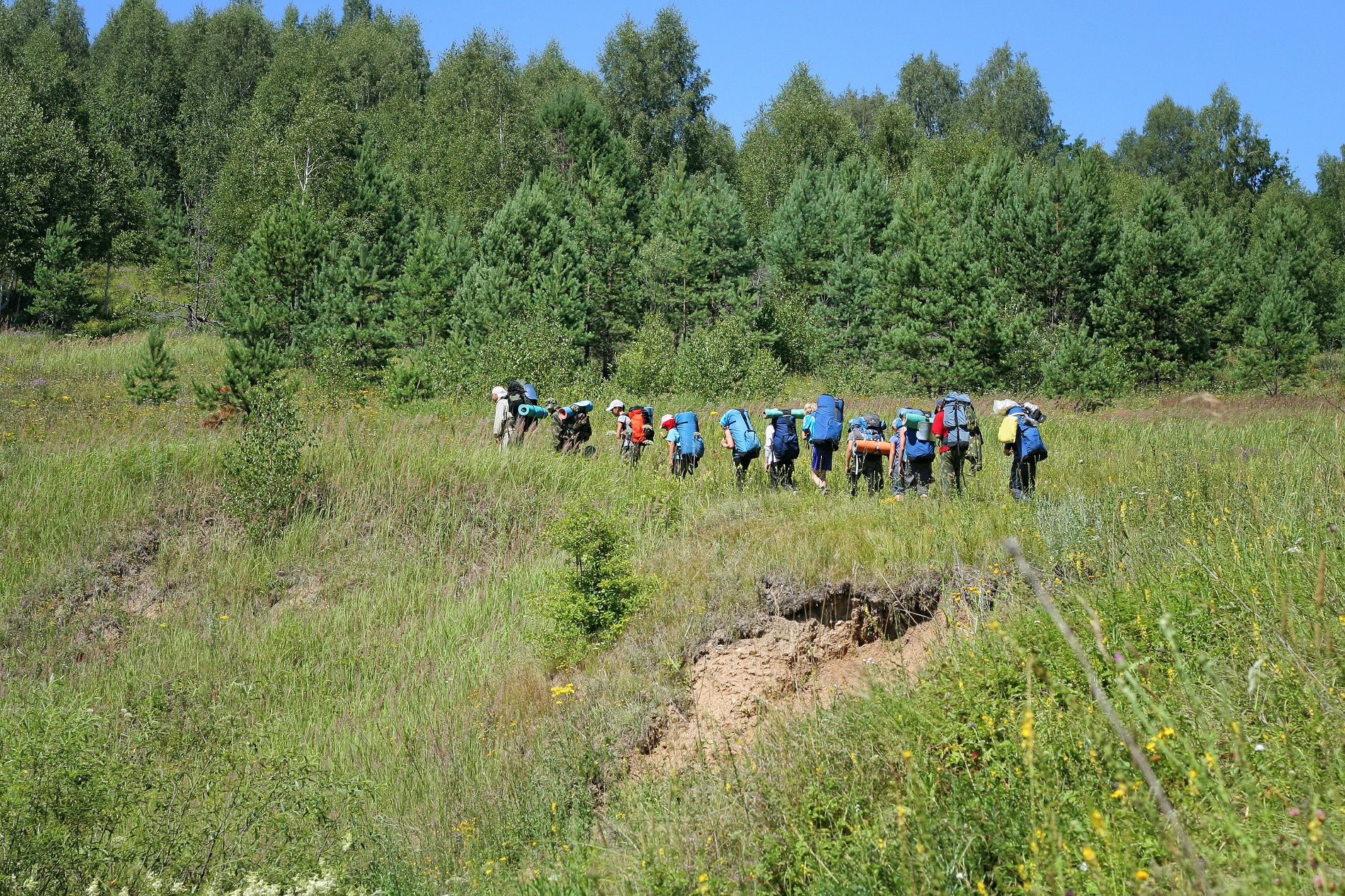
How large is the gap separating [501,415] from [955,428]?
23.2 feet

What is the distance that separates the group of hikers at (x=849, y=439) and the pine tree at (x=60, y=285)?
32900mm

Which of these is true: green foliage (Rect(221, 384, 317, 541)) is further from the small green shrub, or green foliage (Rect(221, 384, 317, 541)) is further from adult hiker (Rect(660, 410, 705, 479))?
the small green shrub

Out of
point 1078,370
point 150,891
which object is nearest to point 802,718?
point 150,891

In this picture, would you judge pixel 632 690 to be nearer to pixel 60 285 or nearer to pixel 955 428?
pixel 955 428

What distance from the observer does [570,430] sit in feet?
46.5

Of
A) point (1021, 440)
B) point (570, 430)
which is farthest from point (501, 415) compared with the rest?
point (1021, 440)

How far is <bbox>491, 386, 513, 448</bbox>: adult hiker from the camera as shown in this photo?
14.1 m

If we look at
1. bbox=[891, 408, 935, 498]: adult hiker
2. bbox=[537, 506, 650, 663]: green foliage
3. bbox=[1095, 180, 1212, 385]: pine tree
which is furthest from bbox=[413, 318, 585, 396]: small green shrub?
bbox=[1095, 180, 1212, 385]: pine tree

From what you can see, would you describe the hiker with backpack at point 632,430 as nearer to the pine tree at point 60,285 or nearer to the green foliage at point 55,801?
the green foliage at point 55,801

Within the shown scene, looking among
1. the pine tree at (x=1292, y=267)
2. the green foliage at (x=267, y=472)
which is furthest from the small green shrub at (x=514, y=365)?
the pine tree at (x=1292, y=267)

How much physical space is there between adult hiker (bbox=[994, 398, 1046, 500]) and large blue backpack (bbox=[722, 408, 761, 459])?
293 centimetres

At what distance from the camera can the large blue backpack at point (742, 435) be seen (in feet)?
37.2

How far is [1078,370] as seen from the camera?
105 feet

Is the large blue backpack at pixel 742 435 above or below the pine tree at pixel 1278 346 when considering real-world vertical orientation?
below
